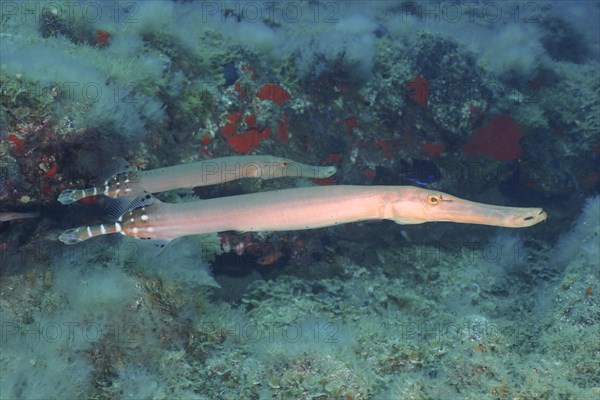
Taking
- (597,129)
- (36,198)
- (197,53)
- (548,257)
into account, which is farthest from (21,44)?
(597,129)

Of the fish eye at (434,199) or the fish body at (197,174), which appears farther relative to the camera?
the fish body at (197,174)

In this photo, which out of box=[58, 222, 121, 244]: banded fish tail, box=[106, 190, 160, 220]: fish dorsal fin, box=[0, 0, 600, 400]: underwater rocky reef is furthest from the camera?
box=[106, 190, 160, 220]: fish dorsal fin

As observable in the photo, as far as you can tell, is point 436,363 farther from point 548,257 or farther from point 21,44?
point 21,44

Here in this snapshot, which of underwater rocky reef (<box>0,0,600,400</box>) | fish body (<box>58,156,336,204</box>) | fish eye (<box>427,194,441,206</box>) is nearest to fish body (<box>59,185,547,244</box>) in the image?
fish eye (<box>427,194,441,206</box>)

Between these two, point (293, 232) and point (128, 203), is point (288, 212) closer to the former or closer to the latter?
point (128, 203)

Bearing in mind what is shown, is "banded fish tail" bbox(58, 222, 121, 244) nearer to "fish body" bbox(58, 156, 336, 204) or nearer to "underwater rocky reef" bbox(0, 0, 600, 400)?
"underwater rocky reef" bbox(0, 0, 600, 400)

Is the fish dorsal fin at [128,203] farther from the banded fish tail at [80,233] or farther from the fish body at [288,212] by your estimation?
the banded fish tail at [80,233]

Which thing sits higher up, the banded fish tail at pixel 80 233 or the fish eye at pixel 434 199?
the fish eye at pixel 434 199

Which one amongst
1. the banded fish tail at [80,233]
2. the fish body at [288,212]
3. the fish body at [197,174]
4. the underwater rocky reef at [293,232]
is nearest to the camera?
the underwater rocky reef at [293,232]

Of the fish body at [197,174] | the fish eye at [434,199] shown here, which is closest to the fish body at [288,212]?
the fish eye at [434,199]

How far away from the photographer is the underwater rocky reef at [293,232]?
3.80 m

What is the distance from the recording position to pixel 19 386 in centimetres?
338

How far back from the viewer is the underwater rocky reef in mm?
3801

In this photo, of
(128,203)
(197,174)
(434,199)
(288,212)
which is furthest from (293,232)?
(434,199)
